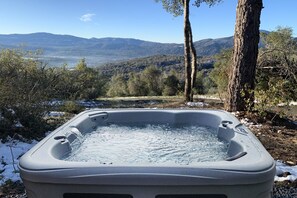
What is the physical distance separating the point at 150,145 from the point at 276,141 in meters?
1.78

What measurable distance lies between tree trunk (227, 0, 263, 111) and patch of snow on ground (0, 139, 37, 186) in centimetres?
317

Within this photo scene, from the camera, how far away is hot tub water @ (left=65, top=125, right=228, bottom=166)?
9.27 ft

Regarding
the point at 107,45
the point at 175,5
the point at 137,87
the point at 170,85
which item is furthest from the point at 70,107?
the point at 107,45

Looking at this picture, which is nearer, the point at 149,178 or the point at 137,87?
the point at 149,178

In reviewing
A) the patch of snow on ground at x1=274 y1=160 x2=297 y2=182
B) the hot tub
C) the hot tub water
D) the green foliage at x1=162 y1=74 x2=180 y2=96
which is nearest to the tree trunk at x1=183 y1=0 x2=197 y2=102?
the hot tub water

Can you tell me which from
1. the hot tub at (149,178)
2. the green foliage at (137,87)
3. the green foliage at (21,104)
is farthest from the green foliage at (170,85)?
the hot tub at (149,178)

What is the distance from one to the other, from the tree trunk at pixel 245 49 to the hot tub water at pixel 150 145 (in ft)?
5.39

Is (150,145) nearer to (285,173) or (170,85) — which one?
(285,173)

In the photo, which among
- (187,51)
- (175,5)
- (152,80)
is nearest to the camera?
(187,51)

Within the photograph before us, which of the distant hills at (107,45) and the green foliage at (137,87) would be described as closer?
the green foliage at (137,87)

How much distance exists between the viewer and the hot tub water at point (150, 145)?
111 inches

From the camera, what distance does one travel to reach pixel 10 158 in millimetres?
3680

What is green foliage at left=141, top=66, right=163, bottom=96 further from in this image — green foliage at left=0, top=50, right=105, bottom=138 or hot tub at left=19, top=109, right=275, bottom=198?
hot tub at left=19, top=109, right=275, bottom=198

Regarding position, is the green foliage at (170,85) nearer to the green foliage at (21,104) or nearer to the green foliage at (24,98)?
the green foliage at (24,98)
